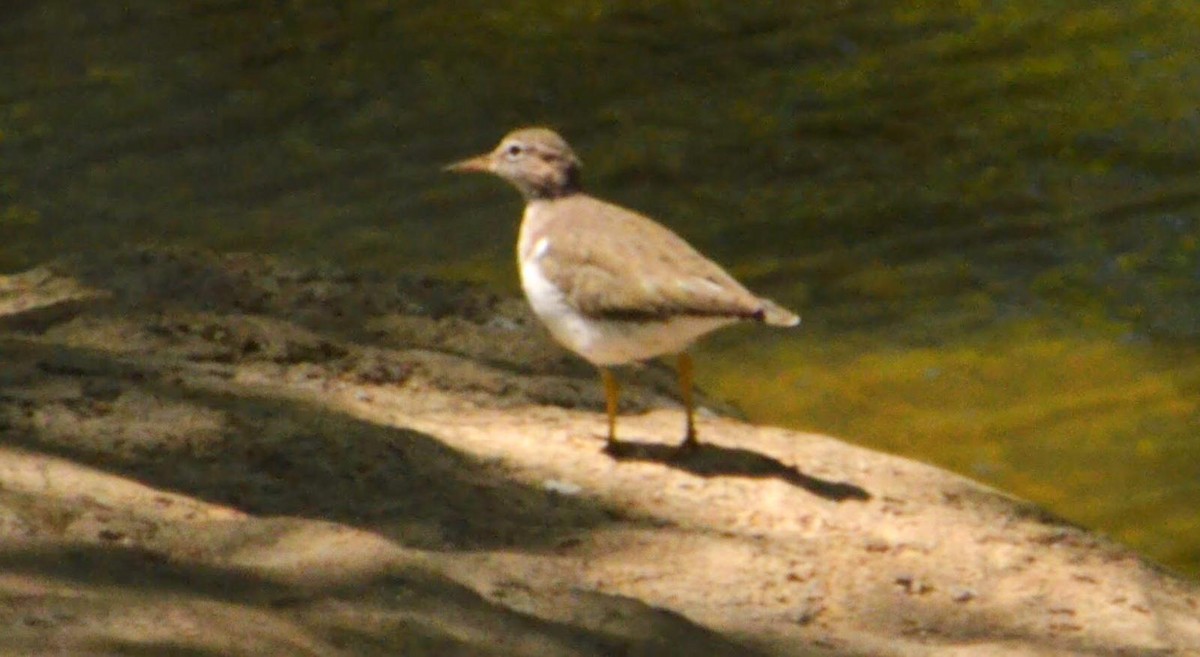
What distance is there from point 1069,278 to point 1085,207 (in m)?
0.82

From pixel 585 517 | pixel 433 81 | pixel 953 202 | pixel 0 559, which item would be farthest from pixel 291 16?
pixel 0 559

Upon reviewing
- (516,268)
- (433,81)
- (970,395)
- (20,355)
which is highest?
(433,81)

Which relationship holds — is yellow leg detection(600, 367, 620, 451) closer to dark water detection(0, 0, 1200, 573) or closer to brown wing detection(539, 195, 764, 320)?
brown wing detection(539, 195, 764, 320)

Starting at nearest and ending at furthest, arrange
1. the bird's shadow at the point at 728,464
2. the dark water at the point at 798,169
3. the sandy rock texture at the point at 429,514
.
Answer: the sandy rock texture at the point at 429,514 → the bird's shadow at the point at 728,464 → the dark water at the point at 798,169

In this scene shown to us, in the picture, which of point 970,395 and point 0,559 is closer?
point 0,559

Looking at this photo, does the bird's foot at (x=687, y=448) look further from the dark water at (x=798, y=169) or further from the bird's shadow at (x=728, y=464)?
the dark water at (x=798, y=169)

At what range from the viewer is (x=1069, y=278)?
28.6ft

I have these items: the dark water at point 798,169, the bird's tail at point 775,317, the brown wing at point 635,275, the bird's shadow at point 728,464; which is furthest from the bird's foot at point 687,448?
the dark water at point 798,169

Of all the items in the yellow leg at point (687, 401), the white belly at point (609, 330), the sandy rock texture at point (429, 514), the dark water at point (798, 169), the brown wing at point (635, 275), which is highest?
the dark water at point (798, 169)

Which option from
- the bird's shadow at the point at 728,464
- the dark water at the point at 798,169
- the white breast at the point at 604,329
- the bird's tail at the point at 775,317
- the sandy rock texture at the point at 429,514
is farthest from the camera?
the dark water at the point at 798,169

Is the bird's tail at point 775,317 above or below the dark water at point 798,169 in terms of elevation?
below

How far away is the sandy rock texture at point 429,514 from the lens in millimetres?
3840

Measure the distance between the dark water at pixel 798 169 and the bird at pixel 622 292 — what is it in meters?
1.75

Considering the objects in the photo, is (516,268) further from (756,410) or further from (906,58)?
(906,58)
